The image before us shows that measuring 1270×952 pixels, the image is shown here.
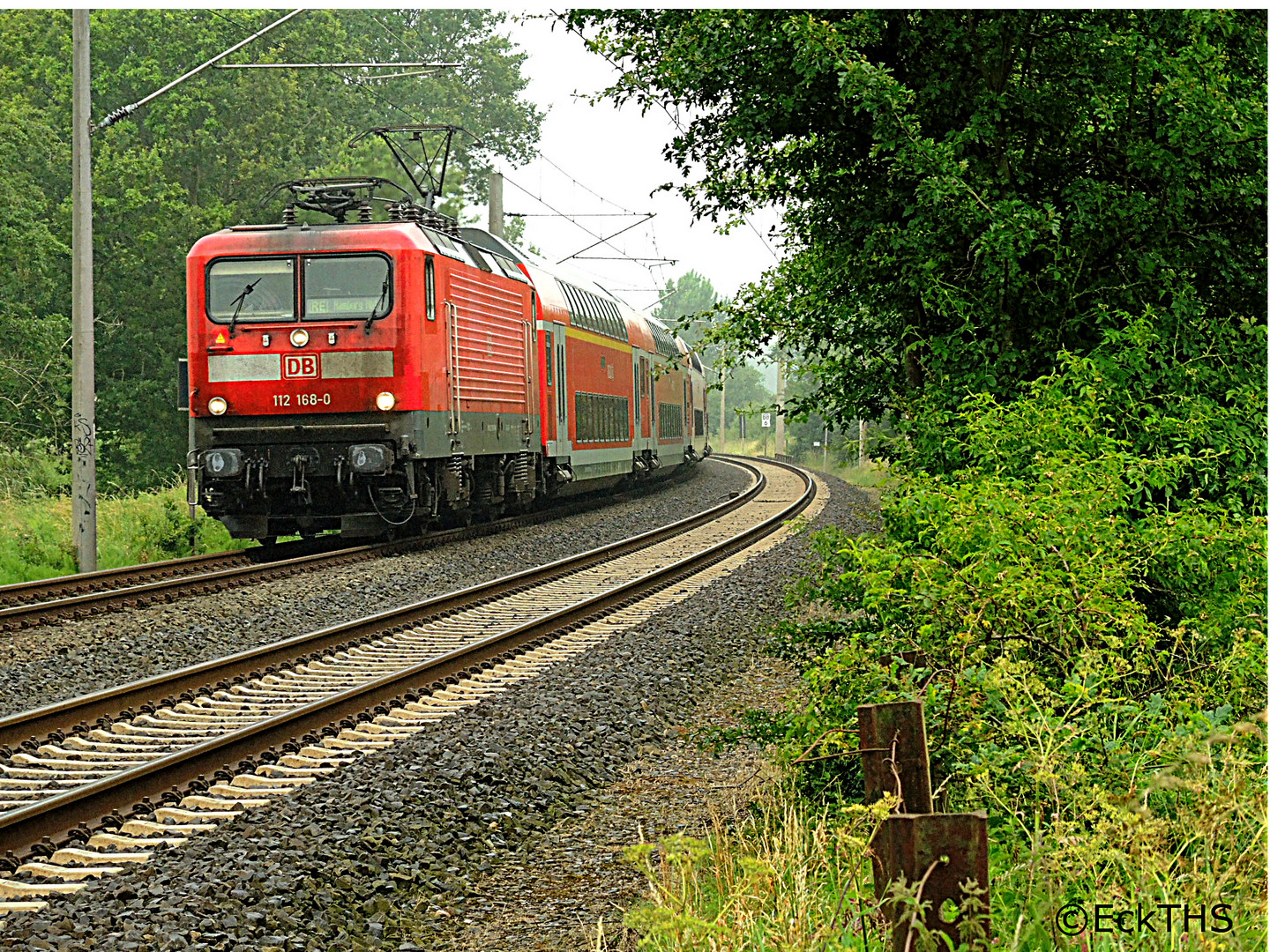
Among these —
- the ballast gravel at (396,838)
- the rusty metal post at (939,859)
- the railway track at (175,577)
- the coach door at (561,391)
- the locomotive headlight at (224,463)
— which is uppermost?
the coach door at (561,391)

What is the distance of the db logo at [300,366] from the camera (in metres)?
15.8

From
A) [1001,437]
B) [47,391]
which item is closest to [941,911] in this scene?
[1001,437]

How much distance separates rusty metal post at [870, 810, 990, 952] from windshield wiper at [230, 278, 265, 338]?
45.8ft

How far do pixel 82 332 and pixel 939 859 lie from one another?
1419cm

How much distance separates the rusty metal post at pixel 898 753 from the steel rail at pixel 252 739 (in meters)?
3.62

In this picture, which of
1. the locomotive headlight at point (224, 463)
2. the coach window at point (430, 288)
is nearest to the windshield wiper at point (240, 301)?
the locomotive headlight at point (224, 463)

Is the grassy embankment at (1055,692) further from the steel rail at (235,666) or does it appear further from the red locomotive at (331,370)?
the red locomotive at (331,370)

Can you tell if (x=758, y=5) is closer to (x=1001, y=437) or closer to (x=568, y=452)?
(x=1001, y=437)

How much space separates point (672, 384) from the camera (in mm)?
35250

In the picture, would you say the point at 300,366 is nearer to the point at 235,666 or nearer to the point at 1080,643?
the point at 235,666

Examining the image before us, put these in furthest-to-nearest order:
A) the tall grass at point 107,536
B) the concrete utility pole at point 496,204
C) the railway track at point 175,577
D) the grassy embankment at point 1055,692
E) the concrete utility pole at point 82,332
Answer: the concrete utility pole at point 496,204 → the tall grass at point 107,536 → the concrete utility pole at point 82,332 → the railway track at point 175,577 → the grassy embankment at point 1055,692

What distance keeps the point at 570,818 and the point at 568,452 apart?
1657cm

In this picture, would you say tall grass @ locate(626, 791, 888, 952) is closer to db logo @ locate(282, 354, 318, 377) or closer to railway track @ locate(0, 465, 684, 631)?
railway track @ locate(0, 465, 684, 631)

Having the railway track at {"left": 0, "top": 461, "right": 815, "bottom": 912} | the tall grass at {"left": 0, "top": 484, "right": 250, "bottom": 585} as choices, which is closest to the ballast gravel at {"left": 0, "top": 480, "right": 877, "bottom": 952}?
the railway track at {"left": 0, "top": 461, "right": 815, "bottom": 912}
